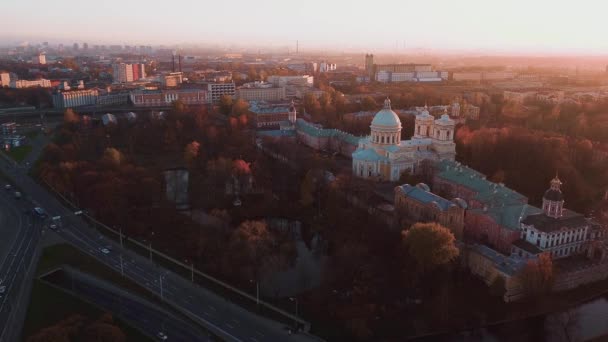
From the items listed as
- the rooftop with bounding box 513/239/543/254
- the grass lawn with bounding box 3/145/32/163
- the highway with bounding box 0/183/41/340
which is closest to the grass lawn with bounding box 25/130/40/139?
the grass lawn with bounding box 3/145/32/163

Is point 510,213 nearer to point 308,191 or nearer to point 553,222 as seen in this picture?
point 553,222

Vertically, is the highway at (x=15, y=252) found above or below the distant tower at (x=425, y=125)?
below

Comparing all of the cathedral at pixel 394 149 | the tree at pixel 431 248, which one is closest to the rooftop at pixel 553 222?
the tree at pixel 431 248

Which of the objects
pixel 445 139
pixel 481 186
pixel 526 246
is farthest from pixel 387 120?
pixel 526 246

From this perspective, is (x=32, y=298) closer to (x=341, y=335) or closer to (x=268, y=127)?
(x=341, y=335)

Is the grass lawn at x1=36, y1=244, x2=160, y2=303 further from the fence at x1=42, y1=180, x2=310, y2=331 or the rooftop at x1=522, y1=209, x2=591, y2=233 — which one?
the rooftop at x1=522, y1=209, x2=591, y2=233

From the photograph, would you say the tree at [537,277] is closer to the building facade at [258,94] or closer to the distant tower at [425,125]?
the distant tower at [425,125]
